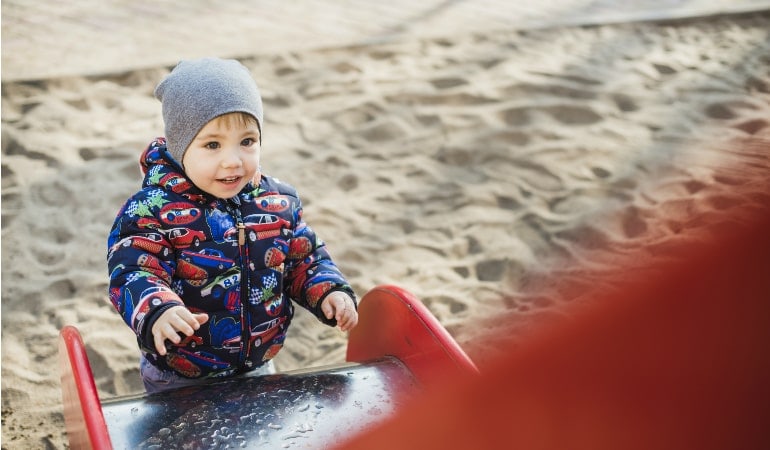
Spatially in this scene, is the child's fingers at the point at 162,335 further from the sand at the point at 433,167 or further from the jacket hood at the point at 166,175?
the sand at the point at 433,167

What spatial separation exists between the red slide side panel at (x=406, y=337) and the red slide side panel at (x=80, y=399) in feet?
1.94

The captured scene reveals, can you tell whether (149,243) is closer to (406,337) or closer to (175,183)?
(175,183)

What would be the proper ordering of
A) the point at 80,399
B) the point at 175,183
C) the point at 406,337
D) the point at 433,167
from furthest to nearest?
the point at 433,167 < the point at 406,337 < the point at 175,183 < the point at 80,399

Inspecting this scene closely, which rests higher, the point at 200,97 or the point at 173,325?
the point at 200,97

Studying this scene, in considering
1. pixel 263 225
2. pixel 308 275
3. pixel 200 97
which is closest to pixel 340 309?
pixel 308 275

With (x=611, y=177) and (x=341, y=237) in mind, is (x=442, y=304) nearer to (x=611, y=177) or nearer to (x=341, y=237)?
(x=341, y=237)

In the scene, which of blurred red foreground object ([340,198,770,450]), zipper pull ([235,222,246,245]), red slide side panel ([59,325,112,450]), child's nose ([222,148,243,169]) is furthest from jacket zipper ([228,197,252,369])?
blurred red foreground object ([340,198,770,450])

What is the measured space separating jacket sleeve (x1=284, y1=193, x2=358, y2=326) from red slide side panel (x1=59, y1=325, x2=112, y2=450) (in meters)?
0.41

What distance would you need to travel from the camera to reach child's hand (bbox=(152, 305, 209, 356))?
1445mm

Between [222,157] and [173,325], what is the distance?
32 cm

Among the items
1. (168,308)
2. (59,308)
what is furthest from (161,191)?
(59,308)

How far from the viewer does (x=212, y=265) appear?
1614mm

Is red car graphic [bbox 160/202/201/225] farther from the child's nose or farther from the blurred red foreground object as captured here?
the blurred red foreground object

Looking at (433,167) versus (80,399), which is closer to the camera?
(80,399)
